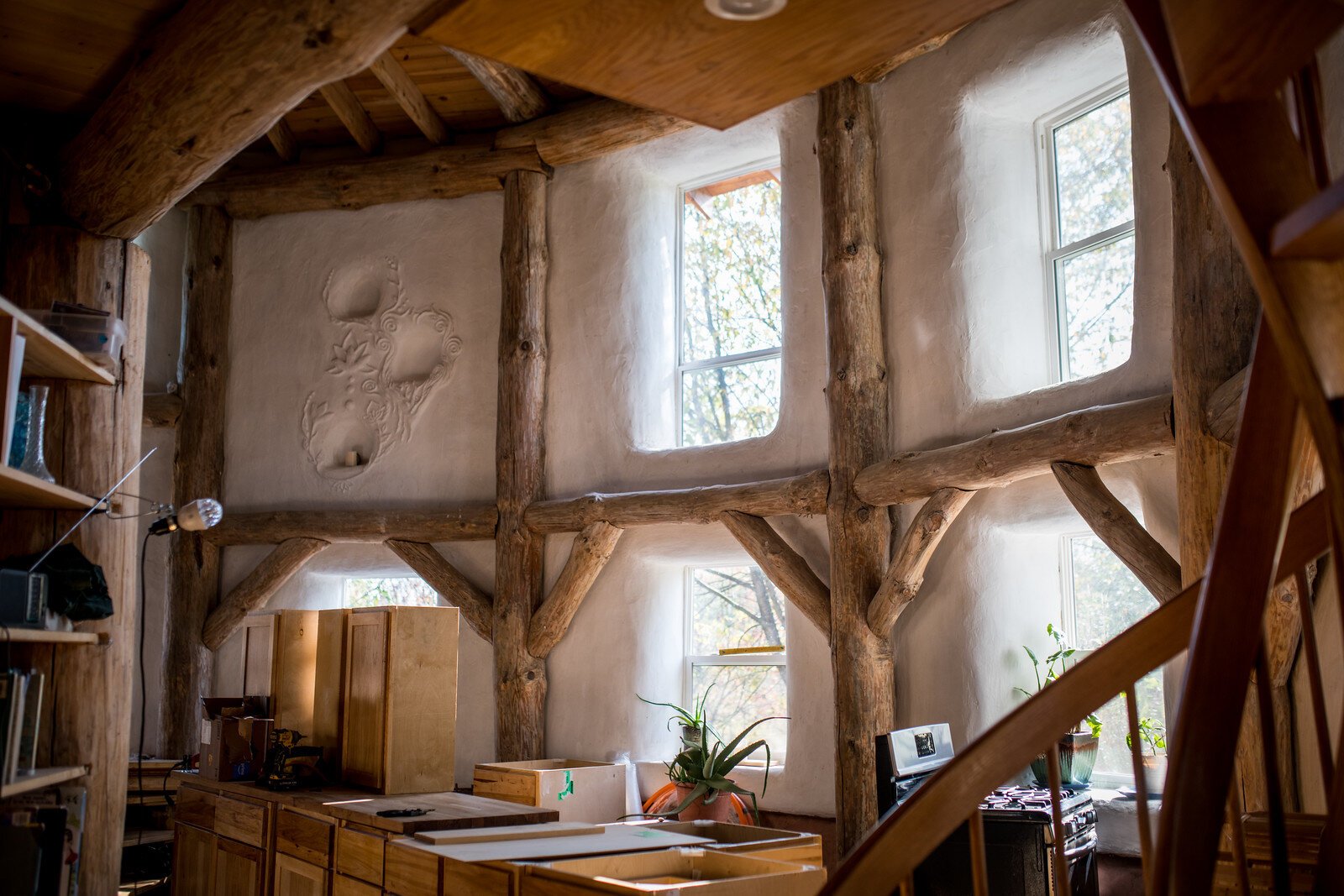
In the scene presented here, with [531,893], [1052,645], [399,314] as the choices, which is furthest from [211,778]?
[1052,645]

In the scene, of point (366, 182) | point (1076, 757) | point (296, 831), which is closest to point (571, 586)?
point (296, 831)

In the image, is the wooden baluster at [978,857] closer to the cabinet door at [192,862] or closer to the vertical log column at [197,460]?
the cabinet door at [192,862]

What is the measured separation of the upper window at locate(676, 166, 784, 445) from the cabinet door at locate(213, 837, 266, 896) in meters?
3.19

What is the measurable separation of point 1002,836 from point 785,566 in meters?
2.11

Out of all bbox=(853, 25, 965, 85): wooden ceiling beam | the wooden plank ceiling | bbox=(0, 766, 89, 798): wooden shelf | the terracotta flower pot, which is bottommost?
the terracotta flower pot

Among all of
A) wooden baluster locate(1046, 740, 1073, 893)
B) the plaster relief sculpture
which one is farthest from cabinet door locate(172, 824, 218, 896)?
wooden baluster locate(1046, 740, 1073, 893)

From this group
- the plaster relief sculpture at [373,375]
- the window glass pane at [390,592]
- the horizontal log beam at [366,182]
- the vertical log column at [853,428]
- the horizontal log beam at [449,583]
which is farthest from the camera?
the window glass pane at [390,592]

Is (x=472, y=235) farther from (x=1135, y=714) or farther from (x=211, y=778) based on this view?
(x=1135, y=714)

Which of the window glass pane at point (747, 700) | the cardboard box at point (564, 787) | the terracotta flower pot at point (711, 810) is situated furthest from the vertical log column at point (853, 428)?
the cardboard box at point (564, 787)

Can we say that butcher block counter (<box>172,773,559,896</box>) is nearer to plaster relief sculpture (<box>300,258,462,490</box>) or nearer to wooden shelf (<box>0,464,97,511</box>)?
wooden shelf (<box>0,464,97,511</box>)

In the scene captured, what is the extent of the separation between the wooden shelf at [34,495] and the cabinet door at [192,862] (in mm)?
2369

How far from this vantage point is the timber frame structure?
→ 1800mm

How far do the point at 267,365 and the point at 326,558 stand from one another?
137cm

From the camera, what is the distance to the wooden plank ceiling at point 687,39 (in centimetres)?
197
